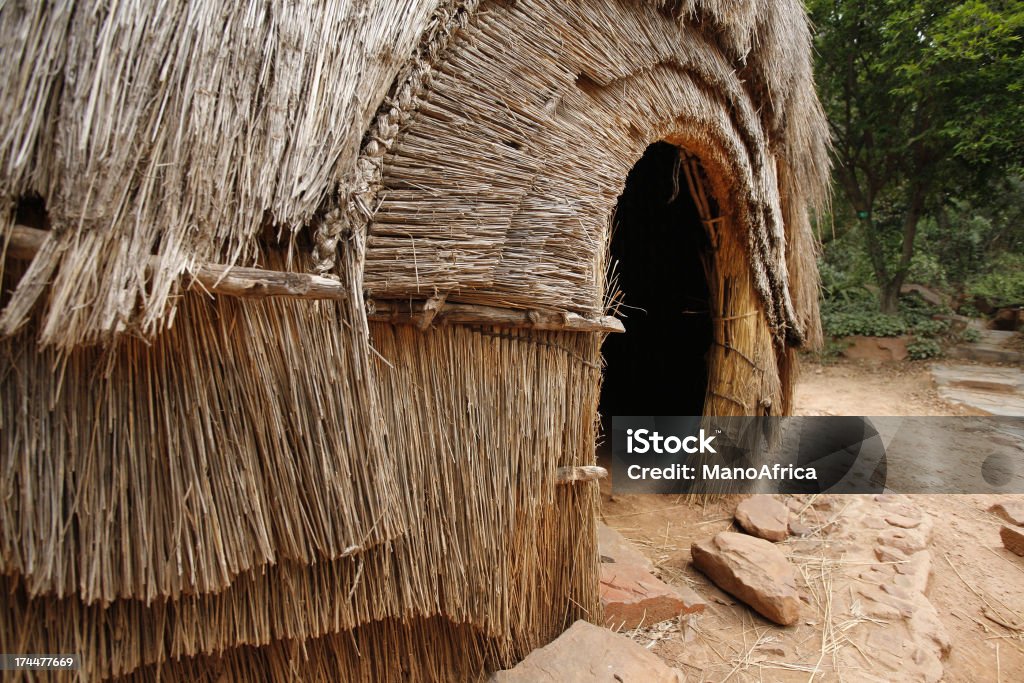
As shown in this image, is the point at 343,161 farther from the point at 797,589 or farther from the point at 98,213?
the point at 797,589

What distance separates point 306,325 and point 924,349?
1005 centimetres

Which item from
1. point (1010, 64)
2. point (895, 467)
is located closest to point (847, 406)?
point (895, 467)

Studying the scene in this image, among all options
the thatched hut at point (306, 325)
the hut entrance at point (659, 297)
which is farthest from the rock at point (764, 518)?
the thatched hut at point (306, 325)

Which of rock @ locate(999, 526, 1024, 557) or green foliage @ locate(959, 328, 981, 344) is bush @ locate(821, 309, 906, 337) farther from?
rock @ locate(999, 526, 1024, 557)

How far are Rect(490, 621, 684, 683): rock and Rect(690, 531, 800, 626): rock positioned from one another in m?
0.90

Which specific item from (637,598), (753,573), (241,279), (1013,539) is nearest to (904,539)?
(1013,539)

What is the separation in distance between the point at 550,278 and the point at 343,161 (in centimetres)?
82

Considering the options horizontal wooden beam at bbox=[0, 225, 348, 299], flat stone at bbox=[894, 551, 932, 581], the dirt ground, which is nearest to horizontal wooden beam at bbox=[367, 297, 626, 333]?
horizontal wooden beam at bbox=[0, 225, 348, 299]

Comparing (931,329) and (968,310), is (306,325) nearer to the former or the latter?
(931,329)

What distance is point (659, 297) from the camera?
4863mm

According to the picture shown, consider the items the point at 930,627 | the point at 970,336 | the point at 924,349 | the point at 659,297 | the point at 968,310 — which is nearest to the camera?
the point at 930,627

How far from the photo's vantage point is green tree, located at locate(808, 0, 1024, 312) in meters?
6.94

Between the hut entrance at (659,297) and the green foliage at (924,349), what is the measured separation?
20.2ft

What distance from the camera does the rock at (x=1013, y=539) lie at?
3305 mm
